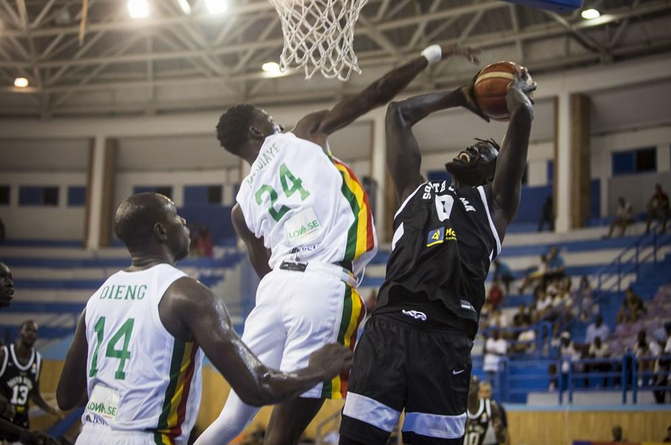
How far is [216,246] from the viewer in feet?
90.6

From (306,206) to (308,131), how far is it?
19.5 inches

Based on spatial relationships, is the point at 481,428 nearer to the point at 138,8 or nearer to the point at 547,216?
the point at 138,8

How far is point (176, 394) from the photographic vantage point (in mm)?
3848

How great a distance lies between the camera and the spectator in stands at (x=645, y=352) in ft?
46.3

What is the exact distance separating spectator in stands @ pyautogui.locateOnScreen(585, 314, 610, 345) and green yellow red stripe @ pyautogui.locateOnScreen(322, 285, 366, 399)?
12.7m

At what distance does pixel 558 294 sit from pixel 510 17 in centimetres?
783

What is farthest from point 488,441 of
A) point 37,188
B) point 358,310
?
point 37,188

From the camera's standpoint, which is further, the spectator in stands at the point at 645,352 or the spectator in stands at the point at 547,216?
the spectator in stands at the point at 547,216

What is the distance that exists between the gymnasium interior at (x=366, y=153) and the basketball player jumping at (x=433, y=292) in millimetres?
9855

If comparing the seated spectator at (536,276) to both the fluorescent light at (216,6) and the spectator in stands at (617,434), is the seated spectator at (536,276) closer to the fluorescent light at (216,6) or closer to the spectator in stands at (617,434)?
the spectator in stands at (617,434)

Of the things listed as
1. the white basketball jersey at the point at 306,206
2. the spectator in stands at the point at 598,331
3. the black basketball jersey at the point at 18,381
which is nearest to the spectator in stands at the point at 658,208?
the spectator in stands at the point at 598,331

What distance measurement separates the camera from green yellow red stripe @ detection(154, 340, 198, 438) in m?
3.80

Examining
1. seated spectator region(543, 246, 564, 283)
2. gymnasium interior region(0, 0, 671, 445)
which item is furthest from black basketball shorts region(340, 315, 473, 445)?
seated spectator region(543, 246, 564, 283)

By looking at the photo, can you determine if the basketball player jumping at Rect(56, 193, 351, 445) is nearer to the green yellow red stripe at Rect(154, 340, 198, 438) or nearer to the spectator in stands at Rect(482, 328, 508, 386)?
the green yellow red stripe at Rect(154, 340, 198, 438)
